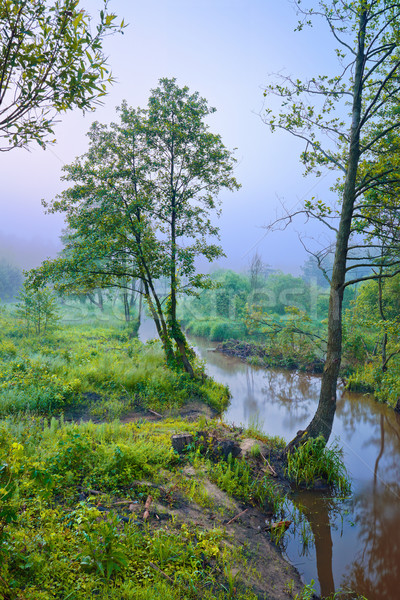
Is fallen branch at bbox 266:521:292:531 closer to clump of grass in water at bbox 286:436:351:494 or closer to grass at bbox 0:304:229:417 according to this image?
clump of grass in water at bbox 286:436:351:494

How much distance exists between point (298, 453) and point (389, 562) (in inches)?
93.8

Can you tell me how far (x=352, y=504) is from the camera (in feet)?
23.4

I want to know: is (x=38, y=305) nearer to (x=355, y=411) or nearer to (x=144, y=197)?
(x=144, y=197)

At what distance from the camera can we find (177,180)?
1230 centimetres

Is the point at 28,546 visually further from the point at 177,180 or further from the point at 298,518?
the point at 177,180

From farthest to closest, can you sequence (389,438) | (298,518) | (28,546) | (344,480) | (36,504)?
(389,438), (344,480), (298,518), (36,504), (28,546)

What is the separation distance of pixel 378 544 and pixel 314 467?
1.67 m

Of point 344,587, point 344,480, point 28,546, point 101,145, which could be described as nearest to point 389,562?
point 344,587

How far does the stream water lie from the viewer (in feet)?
17.9

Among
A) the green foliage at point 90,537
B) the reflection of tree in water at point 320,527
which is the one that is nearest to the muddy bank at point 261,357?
the reflection of tree in water at point 320,527

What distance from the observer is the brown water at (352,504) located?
5469 millimetres

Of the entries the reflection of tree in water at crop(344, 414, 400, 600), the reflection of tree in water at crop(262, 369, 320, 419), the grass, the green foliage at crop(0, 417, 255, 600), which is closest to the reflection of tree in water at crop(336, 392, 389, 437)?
the reflection of tree in water at crop(262, 369, 320, 419)

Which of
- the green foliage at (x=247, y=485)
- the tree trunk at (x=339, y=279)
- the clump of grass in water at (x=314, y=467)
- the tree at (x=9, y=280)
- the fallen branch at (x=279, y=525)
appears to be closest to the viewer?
the fallen branch at (x=279, y=525)

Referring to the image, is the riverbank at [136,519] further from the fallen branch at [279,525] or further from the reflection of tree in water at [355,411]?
the reflection of tree in water at [355,411]
